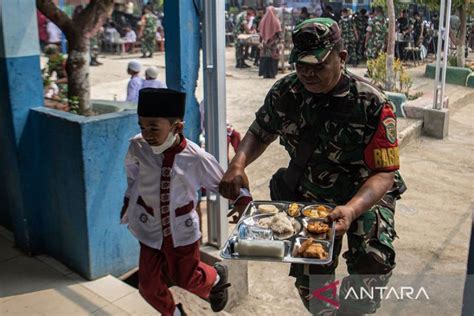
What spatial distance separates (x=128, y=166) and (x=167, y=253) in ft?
1.70

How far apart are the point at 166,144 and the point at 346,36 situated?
49.2 ft

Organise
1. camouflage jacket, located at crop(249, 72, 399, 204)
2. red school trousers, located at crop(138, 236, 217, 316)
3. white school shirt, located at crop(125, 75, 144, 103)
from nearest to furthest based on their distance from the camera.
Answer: camouflage jacket, located at crop(249, 72, 399, 204)
red school trousers, located at crop(138, 236, 217, 316)
white school shirt, located at crop(125, 75, 144, 103)

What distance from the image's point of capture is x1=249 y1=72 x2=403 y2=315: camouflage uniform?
91.0 inches

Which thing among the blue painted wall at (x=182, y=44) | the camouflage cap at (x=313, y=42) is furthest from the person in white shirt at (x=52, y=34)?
the camouflage cap at (x=313, y=42)

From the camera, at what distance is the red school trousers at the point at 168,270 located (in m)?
2.90

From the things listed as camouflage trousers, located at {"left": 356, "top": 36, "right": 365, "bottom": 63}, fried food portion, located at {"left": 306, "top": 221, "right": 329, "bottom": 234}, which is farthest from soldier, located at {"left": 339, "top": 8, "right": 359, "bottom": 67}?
fried food portion, located at {"left": 306, "top": 221, "right": 329, "bottom": 234}

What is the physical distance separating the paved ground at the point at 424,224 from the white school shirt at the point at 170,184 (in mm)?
1243

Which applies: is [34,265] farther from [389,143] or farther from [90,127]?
[389,143]

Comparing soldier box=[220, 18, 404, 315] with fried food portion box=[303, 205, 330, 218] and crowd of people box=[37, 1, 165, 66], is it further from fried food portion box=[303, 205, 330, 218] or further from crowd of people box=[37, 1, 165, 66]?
crowd of people box=[37, 1, 165, 66]

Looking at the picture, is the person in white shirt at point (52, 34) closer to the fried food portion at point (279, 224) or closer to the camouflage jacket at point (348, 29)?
the camouflage jacket at point (348, 29)

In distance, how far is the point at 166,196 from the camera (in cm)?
279

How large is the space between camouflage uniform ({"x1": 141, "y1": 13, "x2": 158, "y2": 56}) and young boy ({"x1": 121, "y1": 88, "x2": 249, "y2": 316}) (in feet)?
53.5

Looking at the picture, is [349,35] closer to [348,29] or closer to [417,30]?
[348,29]

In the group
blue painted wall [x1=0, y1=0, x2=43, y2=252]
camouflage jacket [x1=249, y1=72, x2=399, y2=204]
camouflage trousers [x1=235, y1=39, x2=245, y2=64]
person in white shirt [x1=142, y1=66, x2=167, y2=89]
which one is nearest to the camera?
camouflage jacket [x1=249, y1=72, x2=399, y2=204]
